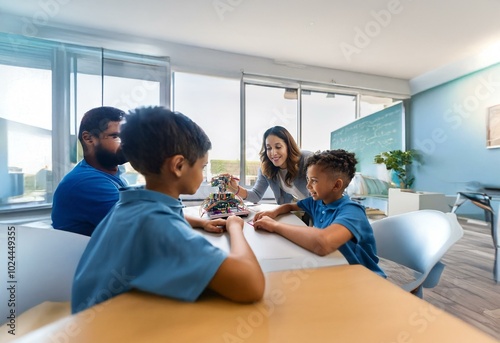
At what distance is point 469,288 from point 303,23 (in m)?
3.25

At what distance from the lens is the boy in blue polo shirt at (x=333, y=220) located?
0.79 metres

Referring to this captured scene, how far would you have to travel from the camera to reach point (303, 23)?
2.94 meters

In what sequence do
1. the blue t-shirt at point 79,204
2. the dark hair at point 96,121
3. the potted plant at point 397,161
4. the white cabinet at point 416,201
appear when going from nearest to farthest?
1. the blue t-shirt at point 79,204
2. the dark hair at point 96,121
3. the white cabinet at point 416,201
4. the potted plant at point 397,161

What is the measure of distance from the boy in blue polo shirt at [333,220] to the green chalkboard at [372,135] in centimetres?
403

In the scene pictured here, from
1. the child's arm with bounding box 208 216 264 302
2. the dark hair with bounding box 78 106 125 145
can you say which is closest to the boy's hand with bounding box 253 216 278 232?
the child's arm with bounding box 208 216 264 302

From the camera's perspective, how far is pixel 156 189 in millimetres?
593

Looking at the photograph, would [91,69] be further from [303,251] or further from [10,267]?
[303,251]

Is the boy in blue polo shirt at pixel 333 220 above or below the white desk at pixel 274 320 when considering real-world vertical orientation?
above

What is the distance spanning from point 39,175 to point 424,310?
362 centimetres

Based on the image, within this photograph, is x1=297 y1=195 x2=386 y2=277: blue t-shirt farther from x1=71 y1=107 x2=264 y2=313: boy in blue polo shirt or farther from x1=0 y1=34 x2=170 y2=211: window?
x1=0 y1=34 x2=170 y2=211: window

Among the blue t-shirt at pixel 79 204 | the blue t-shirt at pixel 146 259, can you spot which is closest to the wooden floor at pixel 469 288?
the blue t-shirt at pixel 146 259

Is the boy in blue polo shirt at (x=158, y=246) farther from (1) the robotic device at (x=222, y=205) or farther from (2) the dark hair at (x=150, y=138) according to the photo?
(1) the robotic device at (x=222, y=205)

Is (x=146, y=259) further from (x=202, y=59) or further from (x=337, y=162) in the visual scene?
(x=202, y=59)

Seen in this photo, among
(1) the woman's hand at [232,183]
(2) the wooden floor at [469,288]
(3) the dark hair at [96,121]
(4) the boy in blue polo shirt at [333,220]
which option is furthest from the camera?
(1) the woman's hand at [232,183]
